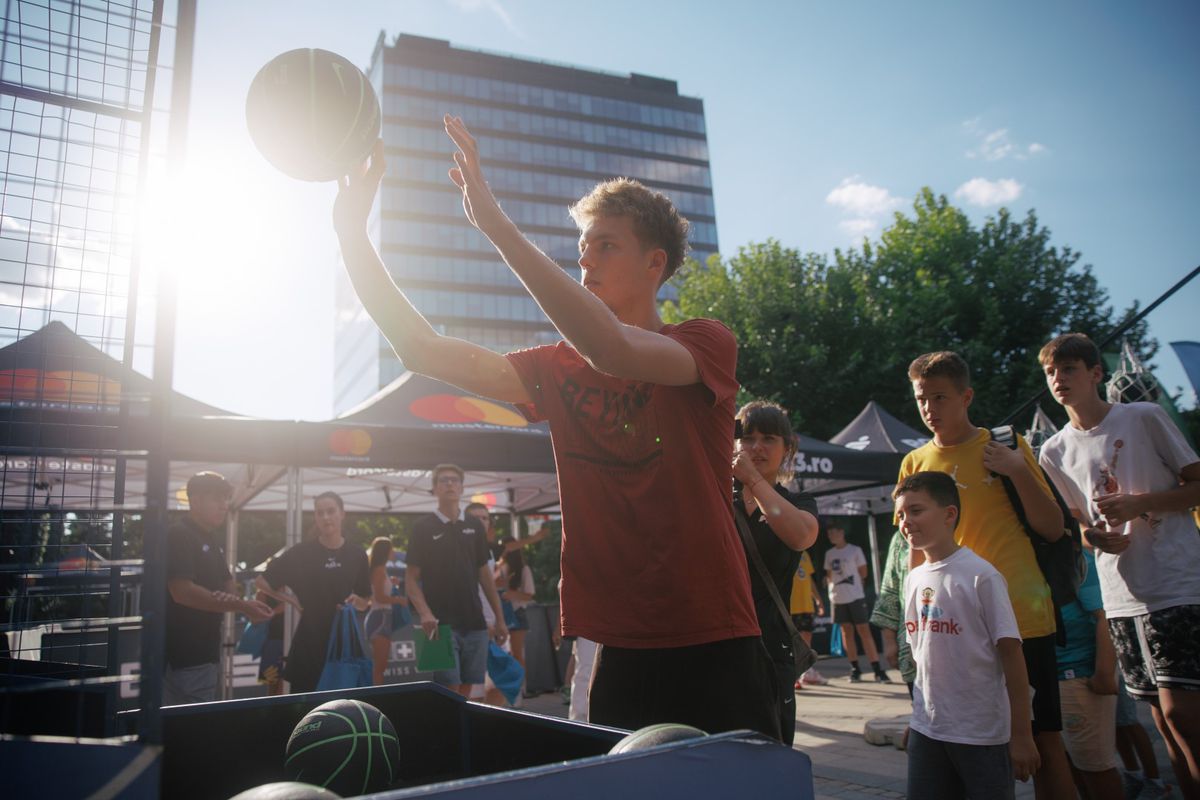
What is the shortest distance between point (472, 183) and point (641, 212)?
2.05 feet

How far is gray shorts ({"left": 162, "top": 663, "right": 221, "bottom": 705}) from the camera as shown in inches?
206

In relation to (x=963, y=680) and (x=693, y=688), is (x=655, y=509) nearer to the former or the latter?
(x=693, y=688)

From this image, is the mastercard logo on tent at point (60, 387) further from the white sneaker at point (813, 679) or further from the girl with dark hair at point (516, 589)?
the white sneaker at point (813, 679)

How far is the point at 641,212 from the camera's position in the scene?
2.14 metres

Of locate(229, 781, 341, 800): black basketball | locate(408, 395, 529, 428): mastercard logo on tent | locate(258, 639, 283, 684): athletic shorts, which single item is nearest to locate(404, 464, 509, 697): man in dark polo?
locate(258, 639, 283, 684): athletic shorts

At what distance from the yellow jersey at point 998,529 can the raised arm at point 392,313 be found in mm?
2380

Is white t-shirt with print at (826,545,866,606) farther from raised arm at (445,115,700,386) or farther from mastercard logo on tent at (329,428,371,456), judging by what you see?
raised arm at (445,115,700,386)

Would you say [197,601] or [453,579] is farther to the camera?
[453,579]

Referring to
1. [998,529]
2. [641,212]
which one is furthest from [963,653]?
[641,212]

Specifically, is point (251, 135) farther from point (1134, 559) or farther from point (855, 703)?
point (855, 703)

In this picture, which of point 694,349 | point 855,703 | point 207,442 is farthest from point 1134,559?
point 207,442

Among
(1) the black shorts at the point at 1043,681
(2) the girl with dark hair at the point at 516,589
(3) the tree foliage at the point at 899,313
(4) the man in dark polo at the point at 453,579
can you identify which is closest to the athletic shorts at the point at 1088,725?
(1) the black shorts at the point at 1043,681

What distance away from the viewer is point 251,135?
2174mm

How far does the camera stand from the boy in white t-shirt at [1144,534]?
10.3 feet
